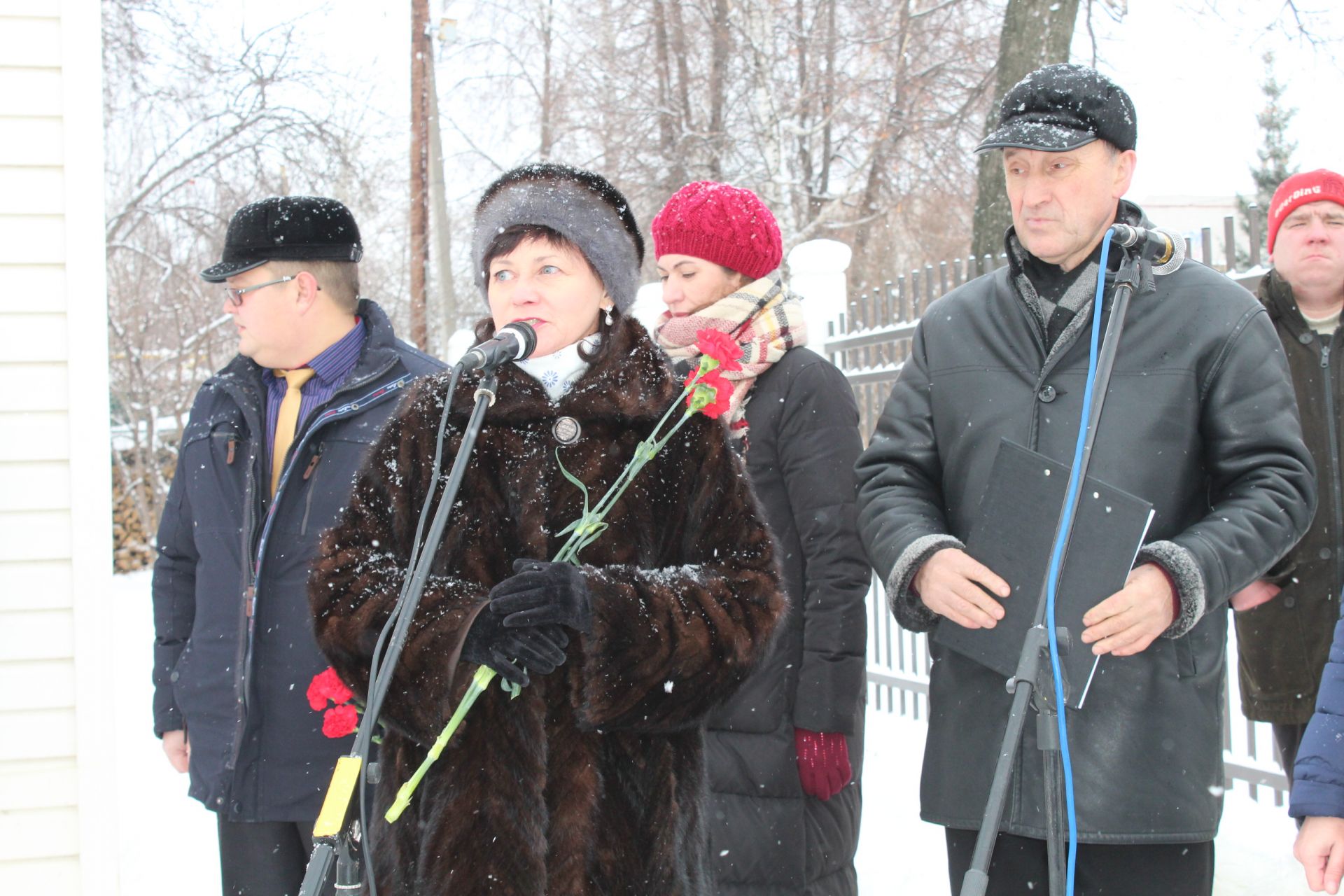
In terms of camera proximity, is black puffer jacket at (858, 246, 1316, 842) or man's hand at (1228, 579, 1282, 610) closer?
black puffer jacket at (858, 246, 1316, 842)

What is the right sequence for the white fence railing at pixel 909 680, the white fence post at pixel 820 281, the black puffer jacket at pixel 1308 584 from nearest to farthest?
1. the black puffer jacket at pixel 1308 584
2. the white fence railing at pixel 909 680
3. the white fence post at pixel 820 281

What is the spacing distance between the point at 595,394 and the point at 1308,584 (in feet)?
7.60

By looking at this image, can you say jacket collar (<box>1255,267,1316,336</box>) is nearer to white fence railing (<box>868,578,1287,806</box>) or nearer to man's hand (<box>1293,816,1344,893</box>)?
white fence railing (<box>868,578,1287,806</box>)

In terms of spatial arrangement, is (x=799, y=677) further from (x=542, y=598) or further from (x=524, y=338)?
(x=524, y=338)

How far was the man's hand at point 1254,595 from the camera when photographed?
301 centimetres

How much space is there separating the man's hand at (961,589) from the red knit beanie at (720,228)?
1.37 meters

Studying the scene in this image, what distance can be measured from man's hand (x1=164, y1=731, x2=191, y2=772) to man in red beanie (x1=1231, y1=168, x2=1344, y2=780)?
3041 mm

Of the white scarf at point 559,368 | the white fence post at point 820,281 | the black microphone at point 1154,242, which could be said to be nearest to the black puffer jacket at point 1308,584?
the black microphone at point 1154,242

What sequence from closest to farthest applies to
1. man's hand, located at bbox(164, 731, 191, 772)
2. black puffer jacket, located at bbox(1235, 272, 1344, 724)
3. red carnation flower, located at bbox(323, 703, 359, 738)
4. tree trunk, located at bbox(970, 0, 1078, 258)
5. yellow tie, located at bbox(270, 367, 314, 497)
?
red carnation flower, located at bbox(323, 703, 359, 738) < yellow tie, located at bbox(270, 367, 314, 497) < man's hand, located at bbox(164, 731, 191, 772) < black puffer jacket, located at bbox(1235, 272, 1344, 724) < tree trunk, located at bbox(970, 0, 1078, 258)

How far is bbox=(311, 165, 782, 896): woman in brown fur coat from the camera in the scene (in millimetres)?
2135

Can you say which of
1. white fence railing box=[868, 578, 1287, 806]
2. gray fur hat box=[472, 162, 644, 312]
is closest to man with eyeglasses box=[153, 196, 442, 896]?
gray fur hat box=[472, 162, 644, 312]

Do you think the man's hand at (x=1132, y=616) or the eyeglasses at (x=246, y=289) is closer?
the man's hand at (x=1132, y=616)

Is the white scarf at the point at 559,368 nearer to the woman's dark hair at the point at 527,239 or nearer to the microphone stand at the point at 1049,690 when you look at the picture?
the woman's dark hair at the point at 527,239

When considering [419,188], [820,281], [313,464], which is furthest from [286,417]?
[419,188]
